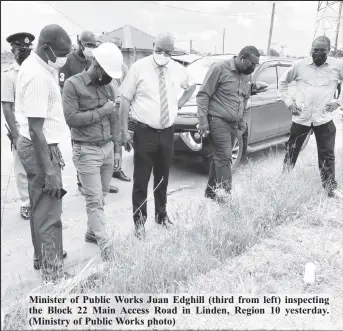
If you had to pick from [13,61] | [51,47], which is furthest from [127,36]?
[51,47]

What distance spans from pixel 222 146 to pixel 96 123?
1.74m

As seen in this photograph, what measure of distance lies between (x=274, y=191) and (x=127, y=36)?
17771mm

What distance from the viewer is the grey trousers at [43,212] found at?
3.11 metres

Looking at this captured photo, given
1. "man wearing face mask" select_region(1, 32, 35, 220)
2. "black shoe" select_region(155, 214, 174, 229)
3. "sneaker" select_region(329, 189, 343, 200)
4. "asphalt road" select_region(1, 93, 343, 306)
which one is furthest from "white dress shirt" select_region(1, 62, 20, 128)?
"sneaker" select_region(329, 189, 343, 200)

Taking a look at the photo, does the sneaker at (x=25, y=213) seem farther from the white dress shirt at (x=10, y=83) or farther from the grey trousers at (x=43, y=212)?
the grey trousers at (x=43, y=212)

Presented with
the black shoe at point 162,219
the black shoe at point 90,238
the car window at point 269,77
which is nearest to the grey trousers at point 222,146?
the black shoe at point 162,219

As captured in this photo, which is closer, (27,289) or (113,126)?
(27,289)

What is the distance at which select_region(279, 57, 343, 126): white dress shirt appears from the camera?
16.9ft

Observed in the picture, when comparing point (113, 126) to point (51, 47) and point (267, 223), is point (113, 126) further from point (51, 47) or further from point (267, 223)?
point (267, 223)

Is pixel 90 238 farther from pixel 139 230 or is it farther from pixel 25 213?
pixel 25 213

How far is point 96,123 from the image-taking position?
144 inches

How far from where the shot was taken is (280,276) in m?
3.23

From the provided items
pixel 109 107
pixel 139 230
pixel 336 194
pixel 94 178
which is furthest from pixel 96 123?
pixel 336 194

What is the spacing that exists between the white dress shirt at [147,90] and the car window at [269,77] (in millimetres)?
3369
